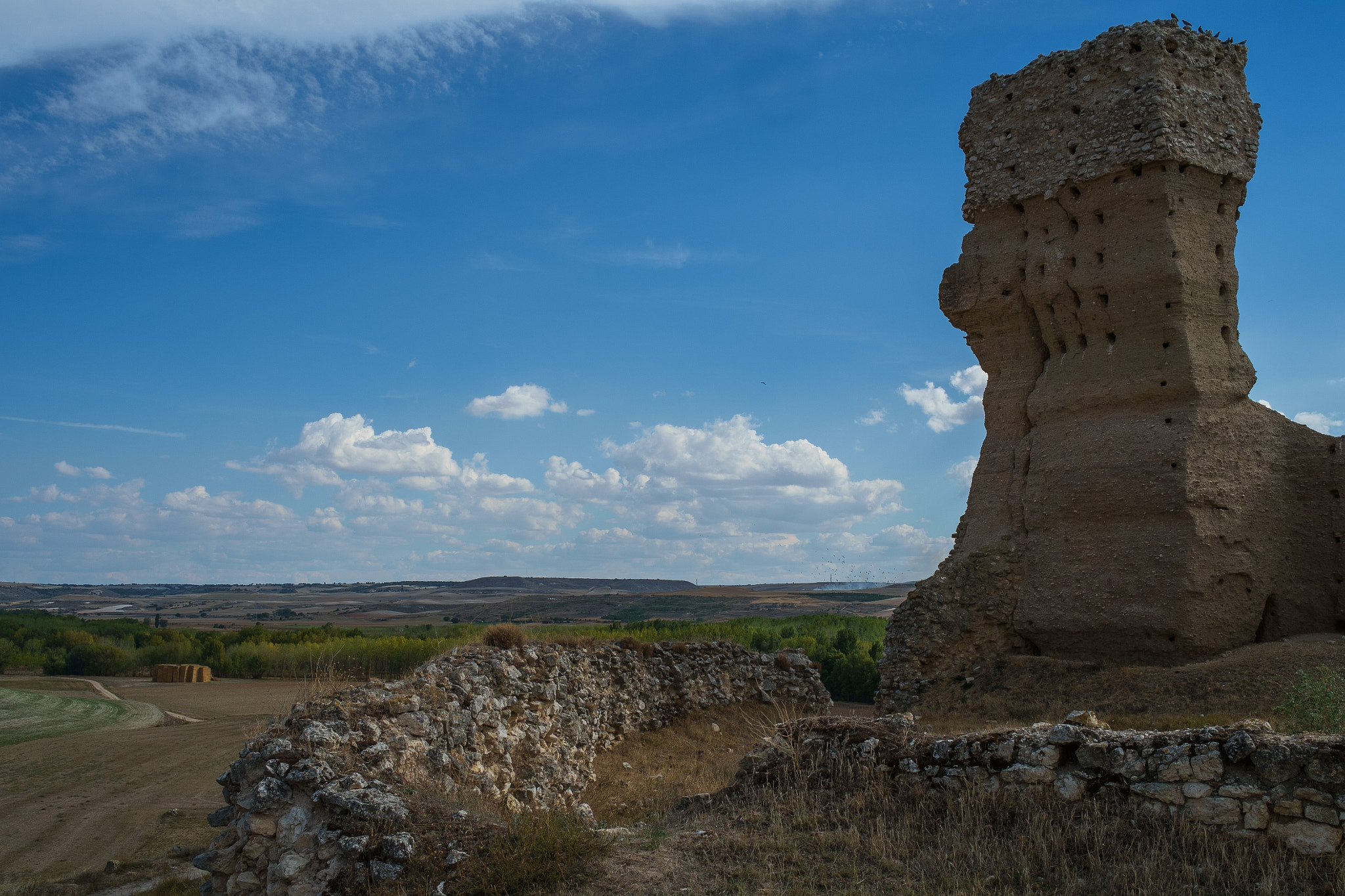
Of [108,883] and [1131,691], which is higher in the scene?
[1131,691]

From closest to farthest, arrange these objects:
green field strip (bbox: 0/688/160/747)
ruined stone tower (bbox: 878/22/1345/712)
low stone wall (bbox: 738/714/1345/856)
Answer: low stone wall (bbox: 738/714/1345/856), ruined stone tower (bbox: 878/22/1345/712), green field strip (bbox: 0/688/160/747)

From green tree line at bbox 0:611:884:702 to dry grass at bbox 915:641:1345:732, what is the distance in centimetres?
1436

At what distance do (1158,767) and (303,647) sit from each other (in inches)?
1897

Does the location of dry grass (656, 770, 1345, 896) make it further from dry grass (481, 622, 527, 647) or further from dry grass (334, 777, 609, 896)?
dry grass (481, 622, 527, 647)

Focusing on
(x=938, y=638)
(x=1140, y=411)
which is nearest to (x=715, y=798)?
(x=938, y=638)

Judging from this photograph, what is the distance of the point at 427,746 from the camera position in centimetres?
878

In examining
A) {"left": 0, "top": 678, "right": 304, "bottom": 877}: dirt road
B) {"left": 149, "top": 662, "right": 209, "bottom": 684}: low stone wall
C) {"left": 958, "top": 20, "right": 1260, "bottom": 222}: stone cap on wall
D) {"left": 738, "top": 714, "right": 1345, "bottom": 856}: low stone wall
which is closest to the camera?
{"left": 738, "top": 714, "right": 1345, "bottom": 856}: low stone wall

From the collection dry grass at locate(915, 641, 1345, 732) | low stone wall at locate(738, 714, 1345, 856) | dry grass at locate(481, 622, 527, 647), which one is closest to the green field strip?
dry grass at locate(481, 622, 527, 647)

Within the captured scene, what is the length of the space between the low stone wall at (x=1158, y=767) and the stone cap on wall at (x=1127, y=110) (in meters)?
10.9

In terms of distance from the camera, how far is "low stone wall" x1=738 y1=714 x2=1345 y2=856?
5395 mm

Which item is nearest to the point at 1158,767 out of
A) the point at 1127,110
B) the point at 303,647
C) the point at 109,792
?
the point at 1127,110

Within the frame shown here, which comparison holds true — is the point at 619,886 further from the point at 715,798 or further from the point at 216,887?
the point at 216,887

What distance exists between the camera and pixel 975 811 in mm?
6398

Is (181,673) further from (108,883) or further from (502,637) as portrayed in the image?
(502,637)
